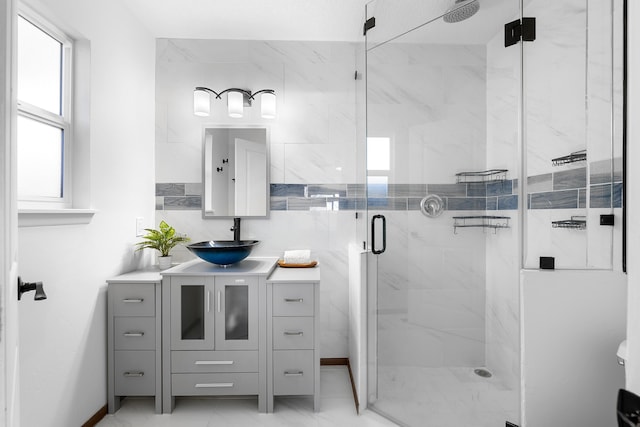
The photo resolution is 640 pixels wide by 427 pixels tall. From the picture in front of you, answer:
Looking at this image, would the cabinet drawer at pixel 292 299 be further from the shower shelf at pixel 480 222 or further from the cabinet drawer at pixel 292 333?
the shower shelf at pixel 480 222

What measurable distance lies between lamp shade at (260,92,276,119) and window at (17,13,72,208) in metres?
1.19

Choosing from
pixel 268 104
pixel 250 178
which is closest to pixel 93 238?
pixel 250 178

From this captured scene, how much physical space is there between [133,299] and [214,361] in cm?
62

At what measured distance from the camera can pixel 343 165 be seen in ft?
8.39

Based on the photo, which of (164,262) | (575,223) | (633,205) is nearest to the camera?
(633,205)

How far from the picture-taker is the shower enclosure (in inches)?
55.6

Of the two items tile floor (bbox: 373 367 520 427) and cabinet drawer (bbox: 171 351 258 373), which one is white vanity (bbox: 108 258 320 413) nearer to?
cabinet drawer (bbox: 171 351 258 373)

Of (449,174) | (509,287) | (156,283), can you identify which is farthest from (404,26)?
(156,283)

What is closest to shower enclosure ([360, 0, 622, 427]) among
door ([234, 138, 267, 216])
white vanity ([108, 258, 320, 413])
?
white vanity ([108, 258, 320, 413])

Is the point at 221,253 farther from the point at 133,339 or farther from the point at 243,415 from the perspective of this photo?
the point at 243,415

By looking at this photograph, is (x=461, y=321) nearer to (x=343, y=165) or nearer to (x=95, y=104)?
(x=343, y=165)

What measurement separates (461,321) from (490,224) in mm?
547

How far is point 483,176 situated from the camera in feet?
5.40

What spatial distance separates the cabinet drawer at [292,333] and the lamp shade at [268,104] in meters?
1.53
